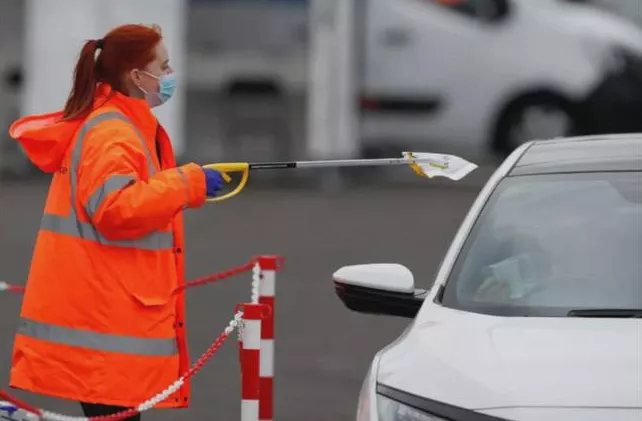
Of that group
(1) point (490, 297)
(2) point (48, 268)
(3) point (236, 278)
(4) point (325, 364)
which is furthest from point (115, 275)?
(3) point (236, 278)

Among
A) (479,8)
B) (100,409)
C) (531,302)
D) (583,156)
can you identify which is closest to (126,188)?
(100,409)

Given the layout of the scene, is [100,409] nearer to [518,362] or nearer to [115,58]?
[115,58]

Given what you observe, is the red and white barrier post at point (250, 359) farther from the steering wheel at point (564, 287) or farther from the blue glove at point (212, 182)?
the steering wheel at point (564, 287)

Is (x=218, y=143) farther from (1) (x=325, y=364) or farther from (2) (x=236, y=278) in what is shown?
(1) (x=325, y=364)

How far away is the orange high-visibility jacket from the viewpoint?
17.5 ft

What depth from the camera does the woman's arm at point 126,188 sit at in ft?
17.1

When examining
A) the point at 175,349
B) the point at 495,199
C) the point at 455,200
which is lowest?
the point at 455,200

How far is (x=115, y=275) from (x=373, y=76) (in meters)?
13.1

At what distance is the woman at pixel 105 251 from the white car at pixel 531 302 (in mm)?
590

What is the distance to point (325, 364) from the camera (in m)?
9.54

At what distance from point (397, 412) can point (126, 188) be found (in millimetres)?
1102

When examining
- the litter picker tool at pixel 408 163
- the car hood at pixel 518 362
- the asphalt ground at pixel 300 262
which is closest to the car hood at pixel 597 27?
the asphalt ground at pixel 300 262

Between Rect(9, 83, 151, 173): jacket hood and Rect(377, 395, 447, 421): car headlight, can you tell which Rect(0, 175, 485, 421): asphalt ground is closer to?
Rect(9, 83, 151, 173): jacket hood

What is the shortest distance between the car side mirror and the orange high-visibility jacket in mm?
539
